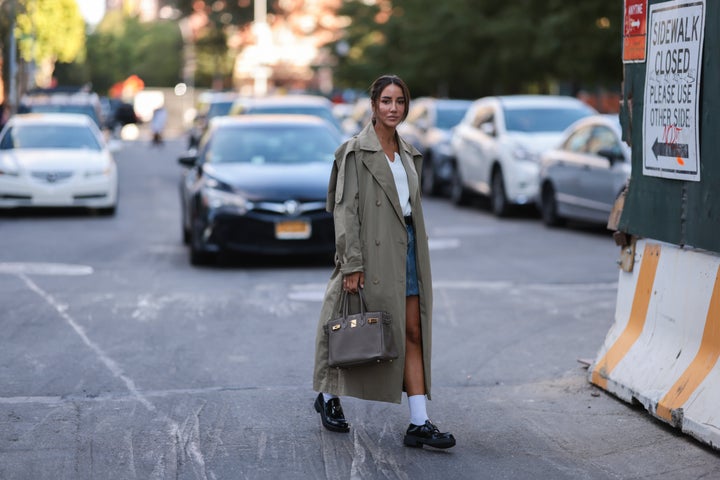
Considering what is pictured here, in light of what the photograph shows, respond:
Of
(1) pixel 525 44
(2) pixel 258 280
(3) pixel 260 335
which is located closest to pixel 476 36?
(1) pixel 525 44

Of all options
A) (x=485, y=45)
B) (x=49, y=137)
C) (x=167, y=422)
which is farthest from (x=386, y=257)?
(x=485, y=45)

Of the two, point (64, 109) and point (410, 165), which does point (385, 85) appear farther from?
point (64, 109)

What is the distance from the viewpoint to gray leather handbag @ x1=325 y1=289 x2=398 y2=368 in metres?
6.26

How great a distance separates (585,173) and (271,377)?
989cm

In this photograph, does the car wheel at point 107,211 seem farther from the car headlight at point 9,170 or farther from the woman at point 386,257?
the woman at point 386,257

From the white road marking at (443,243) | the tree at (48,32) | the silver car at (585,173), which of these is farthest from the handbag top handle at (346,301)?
the tree at (48,32)

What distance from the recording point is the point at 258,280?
1298 cm

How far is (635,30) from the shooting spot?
7957 millimetres

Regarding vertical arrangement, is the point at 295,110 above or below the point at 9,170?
above

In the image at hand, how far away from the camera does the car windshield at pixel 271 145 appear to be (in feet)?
49.3

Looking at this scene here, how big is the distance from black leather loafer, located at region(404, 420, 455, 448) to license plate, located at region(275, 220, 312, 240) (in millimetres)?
7226

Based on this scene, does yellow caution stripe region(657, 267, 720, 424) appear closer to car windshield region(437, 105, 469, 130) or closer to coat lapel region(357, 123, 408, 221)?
coat lapel region(357, 123, 408, 221)

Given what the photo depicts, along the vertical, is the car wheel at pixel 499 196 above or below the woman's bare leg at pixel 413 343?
below

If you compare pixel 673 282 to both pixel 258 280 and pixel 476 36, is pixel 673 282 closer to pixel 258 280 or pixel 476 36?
pixel 258 280
